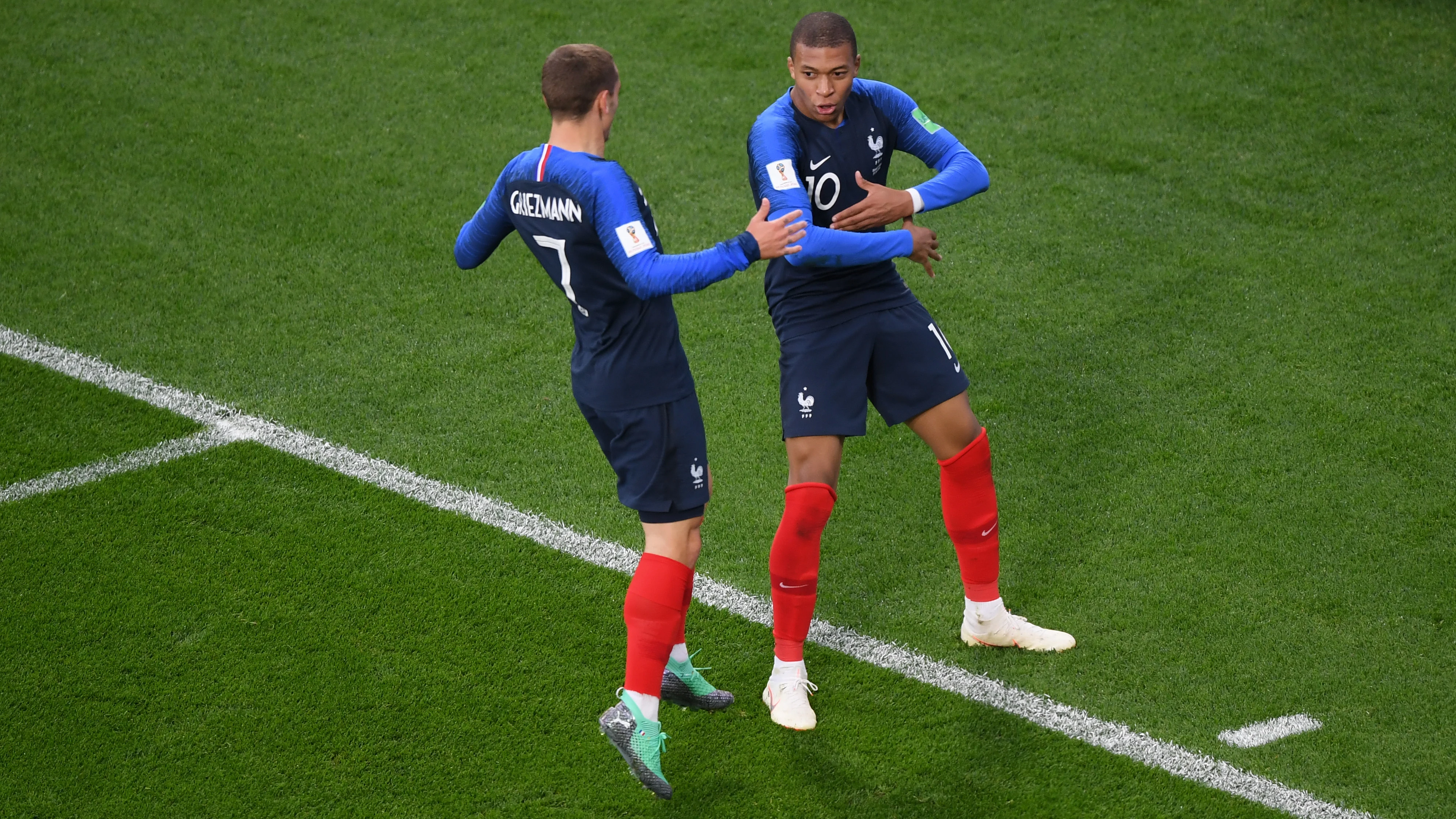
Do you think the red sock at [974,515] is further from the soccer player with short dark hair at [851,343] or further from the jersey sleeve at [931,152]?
the jersey sleeve at [931,152]

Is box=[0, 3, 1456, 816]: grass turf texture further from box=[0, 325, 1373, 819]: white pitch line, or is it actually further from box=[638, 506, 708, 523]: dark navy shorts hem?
box=[638, 506, 708, 523]: dark navy shorts hem

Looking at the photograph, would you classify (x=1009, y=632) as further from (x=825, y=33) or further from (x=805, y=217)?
(x=825, y=33)

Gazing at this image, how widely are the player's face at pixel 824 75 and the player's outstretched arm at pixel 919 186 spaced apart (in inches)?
9.9

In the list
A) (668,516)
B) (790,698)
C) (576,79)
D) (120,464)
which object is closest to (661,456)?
(668,516)

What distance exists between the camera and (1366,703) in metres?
4.41

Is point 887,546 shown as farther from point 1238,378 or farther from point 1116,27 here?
point 1116,27

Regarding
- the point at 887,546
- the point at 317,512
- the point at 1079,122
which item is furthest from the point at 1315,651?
the point at 1079,122

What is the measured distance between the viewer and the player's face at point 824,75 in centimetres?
416

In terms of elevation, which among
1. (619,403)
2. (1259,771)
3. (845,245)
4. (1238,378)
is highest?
(845,245)

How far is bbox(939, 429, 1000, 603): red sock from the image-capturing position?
454cm

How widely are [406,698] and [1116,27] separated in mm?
7018

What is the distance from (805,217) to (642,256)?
2.04 feet

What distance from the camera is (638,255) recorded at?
3.63 metres

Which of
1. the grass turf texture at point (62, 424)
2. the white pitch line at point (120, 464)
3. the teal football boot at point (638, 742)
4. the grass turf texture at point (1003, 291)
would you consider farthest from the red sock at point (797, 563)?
the grass turf texture at point (62, 424)
